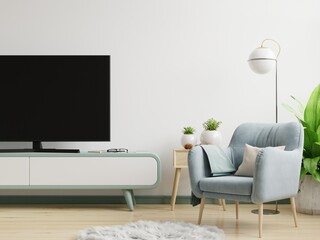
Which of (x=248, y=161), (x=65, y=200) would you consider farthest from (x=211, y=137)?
(x=65, y=200)

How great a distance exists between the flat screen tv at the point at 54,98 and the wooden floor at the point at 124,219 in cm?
67

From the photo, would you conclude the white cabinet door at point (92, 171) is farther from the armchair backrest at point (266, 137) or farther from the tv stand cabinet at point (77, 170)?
the armchair backrest at point (266, 137)

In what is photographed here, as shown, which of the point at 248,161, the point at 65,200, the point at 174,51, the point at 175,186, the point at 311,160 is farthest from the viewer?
the point at 174,51

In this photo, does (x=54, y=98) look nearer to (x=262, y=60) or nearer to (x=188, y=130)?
(x=188, y=130)

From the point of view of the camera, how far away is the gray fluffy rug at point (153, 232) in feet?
10.8

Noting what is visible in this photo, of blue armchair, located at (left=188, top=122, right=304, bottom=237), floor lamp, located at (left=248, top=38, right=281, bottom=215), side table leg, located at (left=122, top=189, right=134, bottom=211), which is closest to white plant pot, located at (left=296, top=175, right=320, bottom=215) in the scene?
floor lamp, located at (left=248, top=38, right=281, bottom=215)

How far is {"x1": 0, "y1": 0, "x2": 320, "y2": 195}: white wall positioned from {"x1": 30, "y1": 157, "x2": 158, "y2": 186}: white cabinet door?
0.44 metres

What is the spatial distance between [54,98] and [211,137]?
5.14ft

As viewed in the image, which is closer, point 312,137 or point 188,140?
point 312,137

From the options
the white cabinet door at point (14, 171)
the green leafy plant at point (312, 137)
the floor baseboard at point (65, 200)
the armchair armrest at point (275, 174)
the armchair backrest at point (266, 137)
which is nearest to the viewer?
the armchair armrest at point (275, 174)

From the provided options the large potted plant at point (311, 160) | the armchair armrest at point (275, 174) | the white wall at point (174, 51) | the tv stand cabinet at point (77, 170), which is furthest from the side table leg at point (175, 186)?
the armchair armrest at point (275, 174)

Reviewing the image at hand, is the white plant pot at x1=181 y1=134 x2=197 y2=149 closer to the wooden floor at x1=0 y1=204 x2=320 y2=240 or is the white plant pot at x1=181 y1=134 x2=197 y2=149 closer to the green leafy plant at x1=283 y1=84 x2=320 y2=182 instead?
the wooden floor at x1=0 y1=204 x2=320 y2=240

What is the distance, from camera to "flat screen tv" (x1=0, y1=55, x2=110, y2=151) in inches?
189

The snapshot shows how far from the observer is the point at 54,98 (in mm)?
4828
